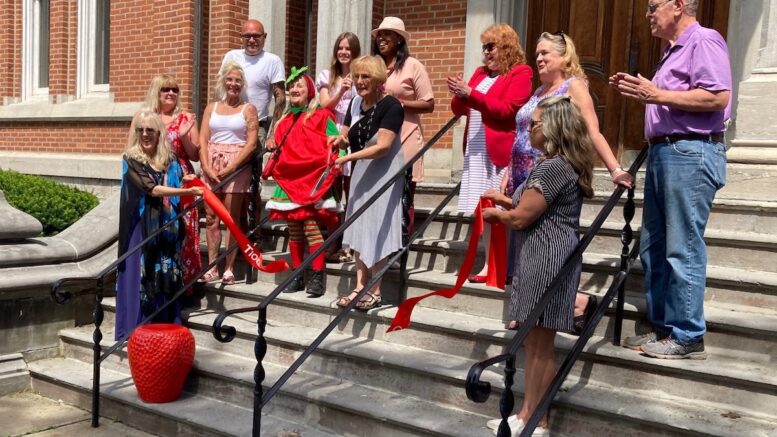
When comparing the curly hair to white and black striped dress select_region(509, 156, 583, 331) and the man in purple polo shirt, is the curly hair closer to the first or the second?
the man in purple polo shirt

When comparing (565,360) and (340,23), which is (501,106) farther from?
(340,23)

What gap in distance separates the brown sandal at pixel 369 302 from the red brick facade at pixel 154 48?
11.7ft

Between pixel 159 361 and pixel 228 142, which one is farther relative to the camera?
pixel 228 142

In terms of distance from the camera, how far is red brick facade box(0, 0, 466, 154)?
8.54m

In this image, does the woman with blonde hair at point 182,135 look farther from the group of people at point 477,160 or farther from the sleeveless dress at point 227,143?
the sleeveless dress at point 227,143

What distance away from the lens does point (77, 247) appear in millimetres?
6277

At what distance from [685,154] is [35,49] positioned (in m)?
11.3

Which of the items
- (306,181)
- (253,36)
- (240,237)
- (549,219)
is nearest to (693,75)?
(549,219)

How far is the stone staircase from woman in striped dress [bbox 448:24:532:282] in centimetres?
58

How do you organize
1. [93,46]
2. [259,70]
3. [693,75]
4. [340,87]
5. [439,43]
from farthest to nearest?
[93,46]
[439,43]
[259,70]
[340,87]
[693,75]

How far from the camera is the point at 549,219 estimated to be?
12.3 feet

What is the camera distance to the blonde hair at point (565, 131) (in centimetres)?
371

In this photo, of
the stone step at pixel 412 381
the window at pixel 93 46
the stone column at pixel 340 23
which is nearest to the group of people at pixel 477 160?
the stone step at pixel 412 381

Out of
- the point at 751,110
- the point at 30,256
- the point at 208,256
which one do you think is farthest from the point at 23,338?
the point at 751,110
